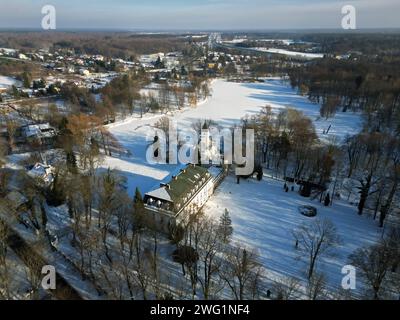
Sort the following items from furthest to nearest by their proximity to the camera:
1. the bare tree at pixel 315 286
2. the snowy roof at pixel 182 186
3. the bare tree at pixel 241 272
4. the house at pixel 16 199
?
the house at pixel 16 199 → the snowy roof at pixel 182 186 → the bare tree at pixel 315 286 → the bare tree at pixel 241 272

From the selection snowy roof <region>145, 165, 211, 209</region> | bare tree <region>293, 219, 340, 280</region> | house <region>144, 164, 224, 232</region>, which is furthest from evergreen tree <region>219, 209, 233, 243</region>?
bare tree <region>293, 219, 340, 280</region>

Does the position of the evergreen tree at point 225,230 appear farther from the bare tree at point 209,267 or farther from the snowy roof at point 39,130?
the snowy roof at point 39,130

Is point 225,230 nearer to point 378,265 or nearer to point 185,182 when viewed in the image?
point 185,182

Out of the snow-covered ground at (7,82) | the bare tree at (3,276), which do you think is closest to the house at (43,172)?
the bare tree at (3,276)

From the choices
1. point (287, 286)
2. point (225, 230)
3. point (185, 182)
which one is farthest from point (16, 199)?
point (287, 286)

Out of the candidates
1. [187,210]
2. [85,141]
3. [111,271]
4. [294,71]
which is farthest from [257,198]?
[294,71]
